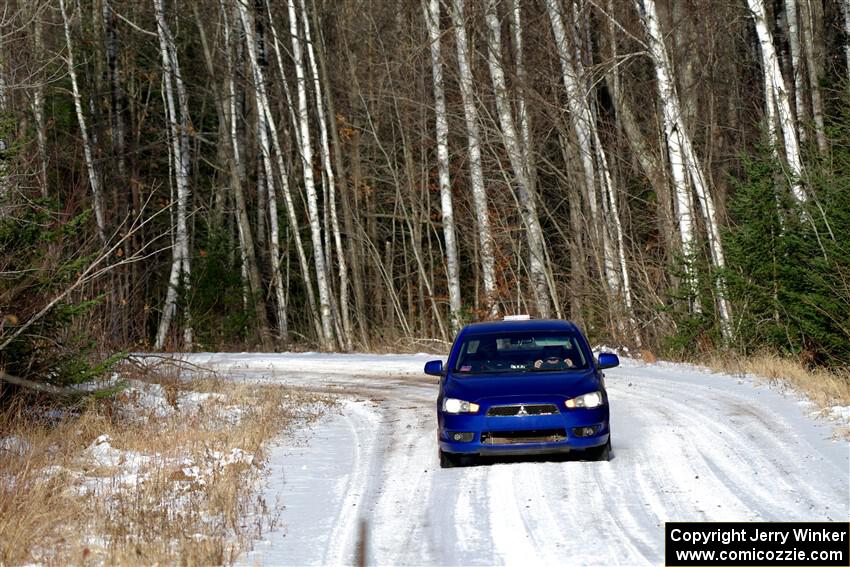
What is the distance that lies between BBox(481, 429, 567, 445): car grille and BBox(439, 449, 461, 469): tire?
44 cm

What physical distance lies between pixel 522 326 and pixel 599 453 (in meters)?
2.14

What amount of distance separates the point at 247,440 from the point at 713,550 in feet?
22.0

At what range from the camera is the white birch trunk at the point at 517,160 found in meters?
27.2

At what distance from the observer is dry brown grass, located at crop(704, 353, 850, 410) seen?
14.5 m

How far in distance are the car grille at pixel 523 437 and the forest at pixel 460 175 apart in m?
3.96

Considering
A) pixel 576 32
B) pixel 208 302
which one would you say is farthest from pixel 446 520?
pixel 208 302

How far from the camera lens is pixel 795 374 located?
1727cm

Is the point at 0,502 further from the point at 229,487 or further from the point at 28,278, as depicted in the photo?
the point at 28,278

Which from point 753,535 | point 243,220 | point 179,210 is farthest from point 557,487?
point 243,220

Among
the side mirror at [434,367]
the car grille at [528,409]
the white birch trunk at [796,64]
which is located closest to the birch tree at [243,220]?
the white birch trunk at [796,64]

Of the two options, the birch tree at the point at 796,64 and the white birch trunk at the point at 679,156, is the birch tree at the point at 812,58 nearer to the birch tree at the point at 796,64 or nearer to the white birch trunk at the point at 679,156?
the birch tree at the point at 796,64

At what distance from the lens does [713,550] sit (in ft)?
25.7

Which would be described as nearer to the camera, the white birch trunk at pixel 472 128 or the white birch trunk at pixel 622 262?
the white birch trunk at pixel 622 262

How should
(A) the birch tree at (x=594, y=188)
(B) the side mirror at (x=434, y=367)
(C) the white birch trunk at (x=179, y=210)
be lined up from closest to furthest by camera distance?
1. (B) the side mirror at (x=434, y=367)
2. (A) the birch tree at (x=594, y=188)
3. (C) the white birch trunk at (x=179, y=210)
